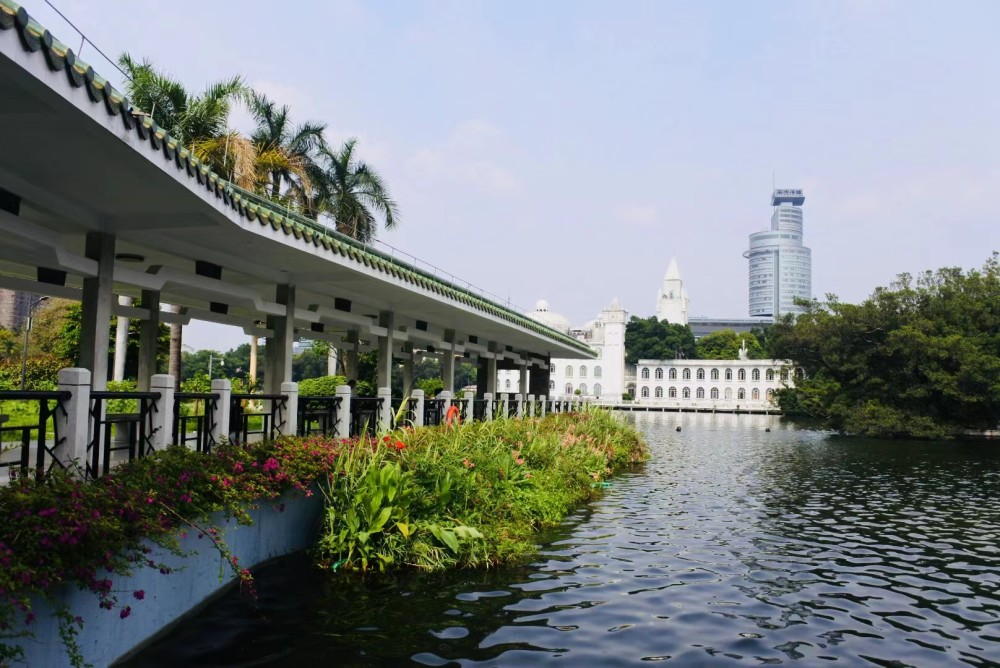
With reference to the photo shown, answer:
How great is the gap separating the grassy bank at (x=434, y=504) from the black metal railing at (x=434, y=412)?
12.0ft

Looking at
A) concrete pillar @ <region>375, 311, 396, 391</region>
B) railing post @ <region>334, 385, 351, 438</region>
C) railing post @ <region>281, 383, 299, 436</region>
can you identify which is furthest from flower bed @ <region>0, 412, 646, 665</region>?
concrete pillar @ <region>375, 311, 396, 391</region>

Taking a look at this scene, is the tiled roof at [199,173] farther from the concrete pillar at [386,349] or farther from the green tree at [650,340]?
the green tree at [650,340]

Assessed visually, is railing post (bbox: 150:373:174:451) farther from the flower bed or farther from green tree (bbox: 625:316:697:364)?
green tree (bbox: 625:316:697:364)

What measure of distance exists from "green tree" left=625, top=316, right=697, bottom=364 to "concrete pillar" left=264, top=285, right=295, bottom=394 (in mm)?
95555

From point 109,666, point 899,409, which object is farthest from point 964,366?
point 109,666

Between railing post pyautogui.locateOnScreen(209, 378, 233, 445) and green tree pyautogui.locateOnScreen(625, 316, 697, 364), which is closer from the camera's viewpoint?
railing post pyautogui.locateOnScreen(209, 378, 233, 445)

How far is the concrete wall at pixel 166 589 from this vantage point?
197 inches

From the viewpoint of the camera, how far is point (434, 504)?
9805 millimetres

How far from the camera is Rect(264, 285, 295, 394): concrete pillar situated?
14852 mm

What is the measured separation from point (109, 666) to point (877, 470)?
22.7 m

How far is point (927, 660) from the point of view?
22.2ft

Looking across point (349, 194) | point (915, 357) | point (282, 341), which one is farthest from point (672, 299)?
point (282, 341)

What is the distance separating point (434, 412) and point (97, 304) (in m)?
8.87

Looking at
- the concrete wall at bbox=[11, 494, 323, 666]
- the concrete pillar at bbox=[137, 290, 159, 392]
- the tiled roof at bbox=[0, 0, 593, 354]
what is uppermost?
the tiled roof at bbox=[0, 0, 593, 354]
